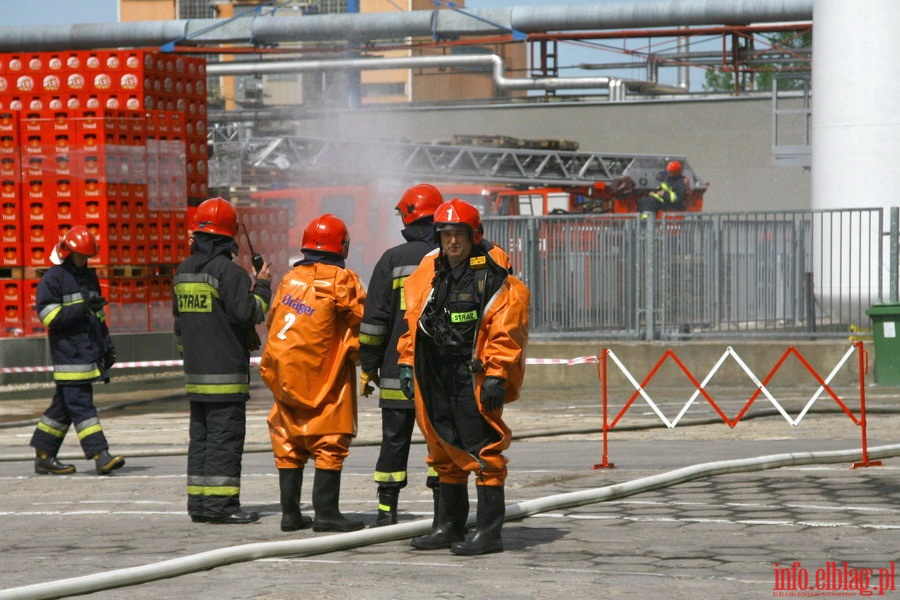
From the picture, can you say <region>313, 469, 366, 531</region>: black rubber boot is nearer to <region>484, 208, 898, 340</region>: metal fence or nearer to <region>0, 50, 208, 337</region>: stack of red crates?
<region>484, 208, 898, 340</region>: metal fence

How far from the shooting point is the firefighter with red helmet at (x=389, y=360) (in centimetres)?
823

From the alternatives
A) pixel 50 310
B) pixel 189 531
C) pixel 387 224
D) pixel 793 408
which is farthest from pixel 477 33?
pixel 189 531

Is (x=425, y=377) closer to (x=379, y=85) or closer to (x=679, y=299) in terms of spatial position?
(x=679, y=299)

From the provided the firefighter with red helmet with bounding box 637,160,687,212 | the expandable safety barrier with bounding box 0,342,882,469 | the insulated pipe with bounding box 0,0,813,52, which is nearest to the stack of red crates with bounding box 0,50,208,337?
the expandable safety barrier with bounding box 0,342,882,469

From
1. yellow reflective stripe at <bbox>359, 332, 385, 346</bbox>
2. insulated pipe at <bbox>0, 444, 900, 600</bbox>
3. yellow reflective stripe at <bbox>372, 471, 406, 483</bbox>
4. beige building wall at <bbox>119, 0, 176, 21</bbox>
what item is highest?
beige building wall at <bbox>119, 0, 176, 21</bbox>

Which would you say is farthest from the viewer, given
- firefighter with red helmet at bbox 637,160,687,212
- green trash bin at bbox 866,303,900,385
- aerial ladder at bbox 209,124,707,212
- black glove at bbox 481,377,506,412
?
aerial ladder at bbox 209,124,707,212

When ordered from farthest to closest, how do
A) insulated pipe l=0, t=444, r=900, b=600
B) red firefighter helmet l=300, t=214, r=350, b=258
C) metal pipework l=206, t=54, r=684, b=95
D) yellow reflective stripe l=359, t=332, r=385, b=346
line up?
metal pipework l=206, t=54, r=684, b=95 → red firefighter helmet l=300, t=214, r=350, b=258 → yellow reflective stripe l=359, t=332, r=385, b=346 → insulated pipe l=0, t=444, r=900, b=600

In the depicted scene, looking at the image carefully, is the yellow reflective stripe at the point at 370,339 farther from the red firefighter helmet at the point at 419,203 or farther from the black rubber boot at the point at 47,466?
the black rubber boot at the point at 47,466

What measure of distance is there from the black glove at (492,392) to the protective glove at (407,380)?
551 millimetres

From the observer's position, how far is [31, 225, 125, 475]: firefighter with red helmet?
11.4 meters

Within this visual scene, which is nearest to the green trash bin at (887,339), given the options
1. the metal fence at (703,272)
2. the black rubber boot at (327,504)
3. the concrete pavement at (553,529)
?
the metal fence at (703,272)

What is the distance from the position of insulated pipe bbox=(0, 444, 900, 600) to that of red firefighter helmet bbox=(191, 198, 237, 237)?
229 centimetres

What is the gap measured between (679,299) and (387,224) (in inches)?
446

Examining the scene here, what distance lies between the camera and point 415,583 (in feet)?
22.0
